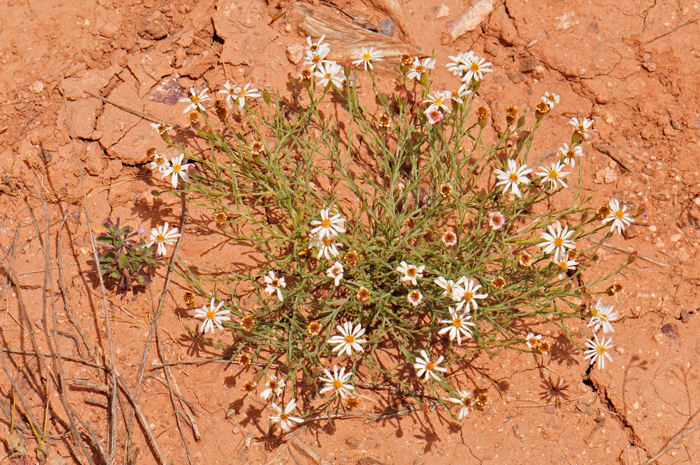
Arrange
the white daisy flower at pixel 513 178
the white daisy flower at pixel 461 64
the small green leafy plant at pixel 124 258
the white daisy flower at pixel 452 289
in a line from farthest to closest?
the white daisy flower at pixel 461 64, the small green leafy plant at pixel 124 258, the white daisy flower at pixel 513 178, the white daisy flower at pixel 452 289

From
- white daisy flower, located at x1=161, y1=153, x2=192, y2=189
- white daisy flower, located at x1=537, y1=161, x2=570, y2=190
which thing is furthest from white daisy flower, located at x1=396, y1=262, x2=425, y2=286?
white daisy flower, located at x1=161, y1=153, x2=192, y2=189

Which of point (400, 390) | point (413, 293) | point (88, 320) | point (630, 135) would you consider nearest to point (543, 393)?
point (400, 390)

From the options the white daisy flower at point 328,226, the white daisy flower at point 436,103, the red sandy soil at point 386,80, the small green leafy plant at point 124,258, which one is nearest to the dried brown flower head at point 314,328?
the white daisy flower at point 328,226

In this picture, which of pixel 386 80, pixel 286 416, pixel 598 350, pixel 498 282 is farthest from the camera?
pixel 386 80

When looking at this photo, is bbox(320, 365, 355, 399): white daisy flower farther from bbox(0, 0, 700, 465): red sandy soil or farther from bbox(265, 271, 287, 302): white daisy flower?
bbox(265, 271, 287, 302): white daisy flower

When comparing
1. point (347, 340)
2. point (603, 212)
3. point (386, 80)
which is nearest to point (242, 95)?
point (386, 80)

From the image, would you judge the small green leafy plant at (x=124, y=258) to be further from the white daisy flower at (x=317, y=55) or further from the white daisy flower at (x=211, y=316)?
the white daisy flower at (x=317, y=55)

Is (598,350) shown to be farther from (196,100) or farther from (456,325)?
(196,100)
